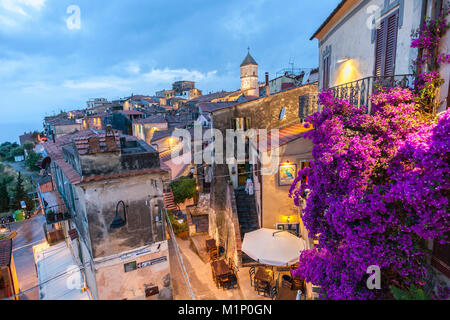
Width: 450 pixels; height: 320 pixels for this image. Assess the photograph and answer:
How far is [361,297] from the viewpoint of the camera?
219 inches

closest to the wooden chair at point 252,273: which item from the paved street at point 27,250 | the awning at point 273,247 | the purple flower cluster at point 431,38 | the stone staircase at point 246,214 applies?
the stone staircase at point 246,214

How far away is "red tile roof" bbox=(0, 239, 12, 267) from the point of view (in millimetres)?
12148

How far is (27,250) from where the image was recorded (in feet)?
73.0

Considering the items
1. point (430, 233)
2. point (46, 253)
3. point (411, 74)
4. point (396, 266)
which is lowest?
point (46, 253)

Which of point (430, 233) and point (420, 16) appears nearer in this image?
point (430, 233)

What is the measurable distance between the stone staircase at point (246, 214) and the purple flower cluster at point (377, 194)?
26.3 ft

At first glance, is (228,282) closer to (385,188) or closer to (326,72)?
(385,188)

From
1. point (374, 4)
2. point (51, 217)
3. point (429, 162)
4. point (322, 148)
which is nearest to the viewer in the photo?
point (429, 162)

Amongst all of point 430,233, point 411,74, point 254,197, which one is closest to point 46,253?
point 254,197

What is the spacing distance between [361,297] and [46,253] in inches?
776

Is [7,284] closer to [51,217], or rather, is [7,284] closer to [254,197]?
[51,217]

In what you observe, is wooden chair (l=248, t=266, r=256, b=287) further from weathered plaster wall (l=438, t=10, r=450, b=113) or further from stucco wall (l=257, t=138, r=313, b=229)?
weathered plaster wall (l=438, t=10, r=450, b=113)

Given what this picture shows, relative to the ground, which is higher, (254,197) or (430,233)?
(430,233)

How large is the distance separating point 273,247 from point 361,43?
30.7ft
